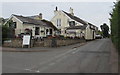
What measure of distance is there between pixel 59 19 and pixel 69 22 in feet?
10.3

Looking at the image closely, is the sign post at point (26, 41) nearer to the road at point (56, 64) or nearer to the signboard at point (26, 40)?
the signboard at point (26, 40)

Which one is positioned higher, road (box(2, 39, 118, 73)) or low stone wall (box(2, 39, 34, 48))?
low stone wall (box(2, 39, 34, 48))

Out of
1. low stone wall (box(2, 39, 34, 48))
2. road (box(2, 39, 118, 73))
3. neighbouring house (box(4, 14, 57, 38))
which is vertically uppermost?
neighbouring house (box(4, 14, 57, 38))

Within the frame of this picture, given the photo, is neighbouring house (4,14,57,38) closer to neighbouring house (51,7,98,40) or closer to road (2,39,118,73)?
neighbouring house (51,7,98,40)

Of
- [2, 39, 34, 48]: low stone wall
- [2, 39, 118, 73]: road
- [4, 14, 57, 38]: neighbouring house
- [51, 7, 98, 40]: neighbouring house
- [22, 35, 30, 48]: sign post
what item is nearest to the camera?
[2, 39, 118, 73]: road

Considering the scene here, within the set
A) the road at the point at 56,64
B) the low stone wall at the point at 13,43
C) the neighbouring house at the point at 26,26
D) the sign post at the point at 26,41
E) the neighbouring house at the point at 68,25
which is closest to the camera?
the road at the point at 56,64

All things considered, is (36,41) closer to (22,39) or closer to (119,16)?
(22,39)

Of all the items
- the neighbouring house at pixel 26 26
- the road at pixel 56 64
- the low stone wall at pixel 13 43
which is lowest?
the road at pixel 56 64

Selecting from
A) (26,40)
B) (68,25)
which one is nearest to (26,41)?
(26,40)

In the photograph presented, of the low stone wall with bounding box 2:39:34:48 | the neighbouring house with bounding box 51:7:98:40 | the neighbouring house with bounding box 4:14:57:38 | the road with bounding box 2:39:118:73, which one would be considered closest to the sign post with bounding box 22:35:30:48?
the low stone wall with bounding box 2:39:34:48

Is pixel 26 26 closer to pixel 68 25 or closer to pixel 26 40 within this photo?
pixel 68 25

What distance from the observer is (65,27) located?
53.2 metres

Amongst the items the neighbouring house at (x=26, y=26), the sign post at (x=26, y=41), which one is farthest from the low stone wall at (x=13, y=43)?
the neighbouring house at (x=26, y=26)

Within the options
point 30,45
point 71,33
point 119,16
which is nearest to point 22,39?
point 30,45
